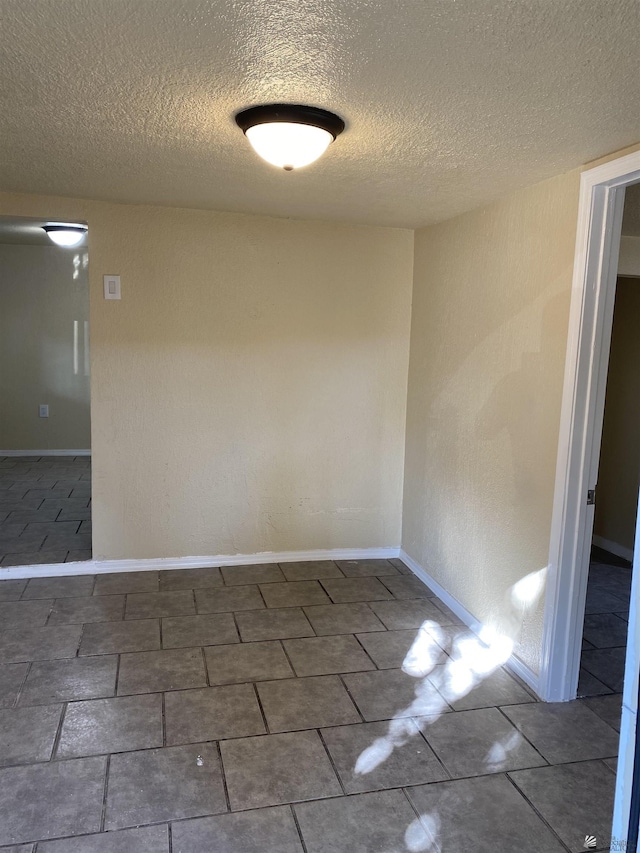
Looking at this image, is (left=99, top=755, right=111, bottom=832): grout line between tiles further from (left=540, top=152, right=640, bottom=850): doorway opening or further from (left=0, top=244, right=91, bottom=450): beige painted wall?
(left=0, top=244, right=91, bottom=450): beige painted wall

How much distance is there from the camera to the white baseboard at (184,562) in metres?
3.60

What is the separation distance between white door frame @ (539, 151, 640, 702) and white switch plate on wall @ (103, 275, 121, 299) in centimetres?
228

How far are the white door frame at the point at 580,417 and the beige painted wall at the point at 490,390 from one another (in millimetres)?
75

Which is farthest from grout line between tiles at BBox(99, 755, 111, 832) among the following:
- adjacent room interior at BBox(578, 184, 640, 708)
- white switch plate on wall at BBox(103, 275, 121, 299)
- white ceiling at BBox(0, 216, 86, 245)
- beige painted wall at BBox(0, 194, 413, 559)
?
white ceiling at BBox(0, 216, 86, 245)

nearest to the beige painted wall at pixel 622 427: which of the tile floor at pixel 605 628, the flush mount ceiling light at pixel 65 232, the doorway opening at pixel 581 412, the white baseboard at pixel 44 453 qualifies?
the tile floor at pixel 605 628

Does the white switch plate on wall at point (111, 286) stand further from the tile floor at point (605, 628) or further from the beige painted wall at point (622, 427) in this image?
the beige painted wall at point (622, 427)

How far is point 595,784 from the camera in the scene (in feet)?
6.85

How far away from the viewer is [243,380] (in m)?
3.73

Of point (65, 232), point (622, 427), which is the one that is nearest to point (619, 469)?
point (622, 427)

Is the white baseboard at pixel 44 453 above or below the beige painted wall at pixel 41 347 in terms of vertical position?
below

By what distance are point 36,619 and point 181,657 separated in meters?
0.81

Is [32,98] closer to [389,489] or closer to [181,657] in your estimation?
[181,657]

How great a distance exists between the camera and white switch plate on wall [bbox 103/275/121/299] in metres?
3.47

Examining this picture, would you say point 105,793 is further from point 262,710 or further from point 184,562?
point 184,562
